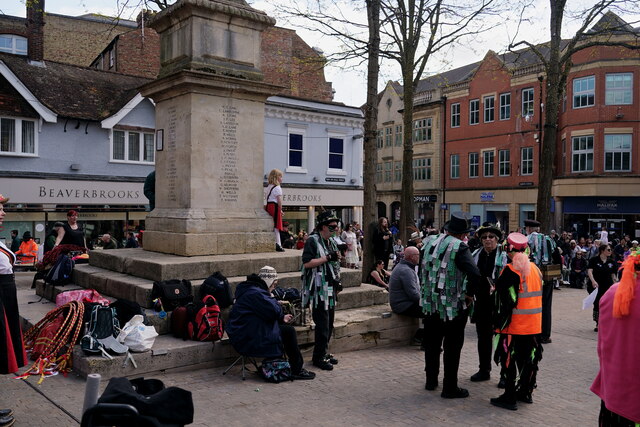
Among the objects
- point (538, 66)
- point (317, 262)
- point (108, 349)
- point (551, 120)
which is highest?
point (538, 66)

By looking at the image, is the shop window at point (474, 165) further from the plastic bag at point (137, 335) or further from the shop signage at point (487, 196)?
the plastic bag at point (137, 335)

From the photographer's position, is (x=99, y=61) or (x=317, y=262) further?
(x=99, y=61)

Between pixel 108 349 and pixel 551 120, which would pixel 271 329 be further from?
pixel 551 120

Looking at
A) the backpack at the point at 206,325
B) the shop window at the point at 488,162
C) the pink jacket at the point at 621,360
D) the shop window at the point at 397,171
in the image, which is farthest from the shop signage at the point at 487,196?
the pink jacket at the point at 621,360

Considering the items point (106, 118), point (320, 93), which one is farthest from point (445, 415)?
point (320, 93)

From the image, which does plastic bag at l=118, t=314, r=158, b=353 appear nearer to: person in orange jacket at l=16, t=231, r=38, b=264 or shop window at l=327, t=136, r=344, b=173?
person in orange jacket at l=16, t=231, r=38, b=264

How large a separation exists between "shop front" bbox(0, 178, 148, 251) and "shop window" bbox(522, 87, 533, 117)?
25.6 metres

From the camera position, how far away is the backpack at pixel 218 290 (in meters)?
7.16

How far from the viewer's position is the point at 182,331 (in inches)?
269

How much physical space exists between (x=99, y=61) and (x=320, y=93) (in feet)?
47.5

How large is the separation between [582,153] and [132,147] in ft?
83.2

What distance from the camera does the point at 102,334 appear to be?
609cm

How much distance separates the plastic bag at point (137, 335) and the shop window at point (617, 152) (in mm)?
31620

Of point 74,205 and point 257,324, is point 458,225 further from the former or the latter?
point 74,205
